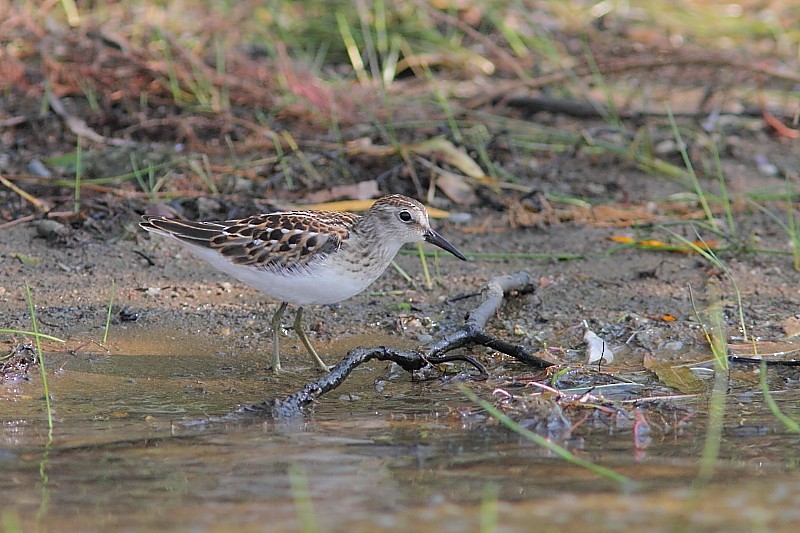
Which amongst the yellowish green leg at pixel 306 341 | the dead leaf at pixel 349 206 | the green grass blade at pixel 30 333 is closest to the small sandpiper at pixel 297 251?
the yellowish green leg at pixel 306 341

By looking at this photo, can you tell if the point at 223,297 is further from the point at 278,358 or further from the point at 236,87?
the point at 236,87

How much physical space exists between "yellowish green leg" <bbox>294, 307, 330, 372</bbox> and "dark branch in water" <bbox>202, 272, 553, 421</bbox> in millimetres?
Answer: 491

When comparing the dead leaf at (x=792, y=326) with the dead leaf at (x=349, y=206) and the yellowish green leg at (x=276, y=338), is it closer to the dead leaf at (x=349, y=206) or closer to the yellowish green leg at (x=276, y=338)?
the dead leaf at (x=349, y=206)

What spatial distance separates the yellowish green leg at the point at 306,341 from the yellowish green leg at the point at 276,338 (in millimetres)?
87

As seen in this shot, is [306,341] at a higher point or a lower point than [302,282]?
lower

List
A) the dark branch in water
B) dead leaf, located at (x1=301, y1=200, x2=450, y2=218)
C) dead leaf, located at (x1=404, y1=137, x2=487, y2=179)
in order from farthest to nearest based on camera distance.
→ dead leaf, located at (x1=404, y1=137, x2=487, y2=179)
dead leaf, located at (x1=301, y1=200, x2=450, y2=218)
the dark branch in water

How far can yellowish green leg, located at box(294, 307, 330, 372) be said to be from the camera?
5.59m

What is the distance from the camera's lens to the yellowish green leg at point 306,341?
5.59 m

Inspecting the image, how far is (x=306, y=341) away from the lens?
5.70 meters

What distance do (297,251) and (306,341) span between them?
1.59ft

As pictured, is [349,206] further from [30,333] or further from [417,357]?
[30,333]

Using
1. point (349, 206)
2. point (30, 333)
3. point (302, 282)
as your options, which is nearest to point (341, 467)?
point (302, 282)

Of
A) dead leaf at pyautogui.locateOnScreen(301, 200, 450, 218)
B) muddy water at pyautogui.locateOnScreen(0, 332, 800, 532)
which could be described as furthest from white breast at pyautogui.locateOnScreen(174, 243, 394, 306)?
dead leaf at pyautogui.locateOnScreen(301, 200, 450, 218)

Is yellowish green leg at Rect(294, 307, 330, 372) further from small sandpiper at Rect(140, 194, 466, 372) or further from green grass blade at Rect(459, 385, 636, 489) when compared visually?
green grass blade at Rect(459, 385, 636, 489)
